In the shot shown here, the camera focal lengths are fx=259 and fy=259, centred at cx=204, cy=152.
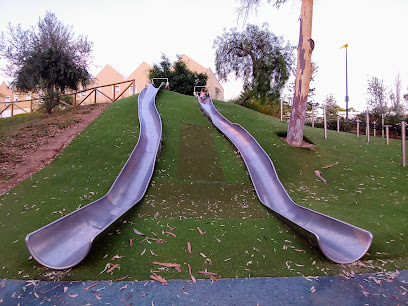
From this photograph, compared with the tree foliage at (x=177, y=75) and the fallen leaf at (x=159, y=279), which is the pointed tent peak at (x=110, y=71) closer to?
the tree foliage at (x=177, y=75)

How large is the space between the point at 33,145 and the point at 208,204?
21.1 ft

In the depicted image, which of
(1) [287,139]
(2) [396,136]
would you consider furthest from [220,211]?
(2) [396,136]

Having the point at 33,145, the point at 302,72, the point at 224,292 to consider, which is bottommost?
the point at 224,292

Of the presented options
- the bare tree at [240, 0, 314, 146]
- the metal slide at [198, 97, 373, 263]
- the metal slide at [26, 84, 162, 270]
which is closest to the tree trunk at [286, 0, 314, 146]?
the bare tree at [240, 0, 314, 146]

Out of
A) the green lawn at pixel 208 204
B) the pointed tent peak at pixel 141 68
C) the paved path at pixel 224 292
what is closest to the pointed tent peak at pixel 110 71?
the pointed tent peak at pixel 141 68

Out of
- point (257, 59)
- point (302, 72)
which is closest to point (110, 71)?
point (257, 59)

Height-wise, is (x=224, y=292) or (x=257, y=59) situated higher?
(x=257, y=59)

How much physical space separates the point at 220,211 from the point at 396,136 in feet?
52.9

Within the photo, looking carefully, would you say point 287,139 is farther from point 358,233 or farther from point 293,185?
point 358,233

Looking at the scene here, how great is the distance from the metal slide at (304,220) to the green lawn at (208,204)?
0.55ft

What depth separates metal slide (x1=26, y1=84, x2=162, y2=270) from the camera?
3.41 metres

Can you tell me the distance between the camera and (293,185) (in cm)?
668

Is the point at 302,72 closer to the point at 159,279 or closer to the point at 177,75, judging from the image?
the point at 159,279

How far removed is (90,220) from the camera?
4.41 m
